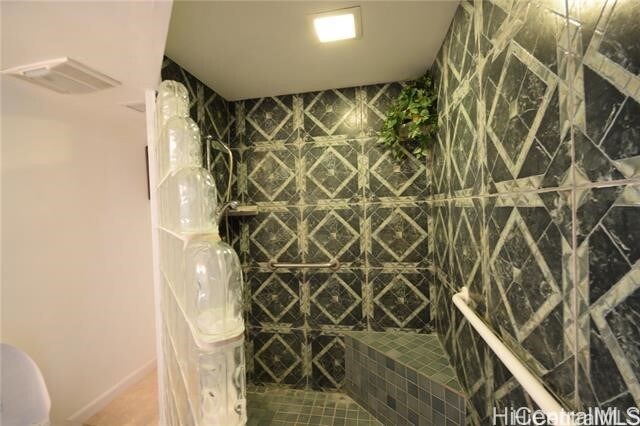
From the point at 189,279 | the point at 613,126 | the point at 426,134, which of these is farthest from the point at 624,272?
the point at 426,134

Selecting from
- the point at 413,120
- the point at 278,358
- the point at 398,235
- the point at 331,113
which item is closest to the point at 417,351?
the point at 398,235

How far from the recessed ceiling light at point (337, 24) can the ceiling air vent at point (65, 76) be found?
1125 mm

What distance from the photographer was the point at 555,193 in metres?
0.55

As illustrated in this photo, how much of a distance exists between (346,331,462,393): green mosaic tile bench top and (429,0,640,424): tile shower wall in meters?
0.24

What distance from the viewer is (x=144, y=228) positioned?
2.33m

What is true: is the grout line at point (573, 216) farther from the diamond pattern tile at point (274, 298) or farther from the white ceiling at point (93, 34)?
the diamond pattern tile at point (274, 298)

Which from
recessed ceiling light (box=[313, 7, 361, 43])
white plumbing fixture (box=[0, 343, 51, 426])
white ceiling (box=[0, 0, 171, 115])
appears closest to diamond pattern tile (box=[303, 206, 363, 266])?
recessed ceiling light (box=[313, 7, 361, 43])

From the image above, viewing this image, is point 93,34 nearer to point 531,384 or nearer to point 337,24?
point 337,24

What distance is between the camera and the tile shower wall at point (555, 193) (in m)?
0.40

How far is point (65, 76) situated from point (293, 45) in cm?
116

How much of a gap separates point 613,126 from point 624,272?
9.2 inches

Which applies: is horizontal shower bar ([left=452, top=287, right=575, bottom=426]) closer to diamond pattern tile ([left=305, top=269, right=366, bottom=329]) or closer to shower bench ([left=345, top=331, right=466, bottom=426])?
shower bench ([left=345, top=331, right=466, bottom=426])

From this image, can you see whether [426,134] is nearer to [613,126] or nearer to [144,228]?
[613,126]

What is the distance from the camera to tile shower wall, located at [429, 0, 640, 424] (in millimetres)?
399
